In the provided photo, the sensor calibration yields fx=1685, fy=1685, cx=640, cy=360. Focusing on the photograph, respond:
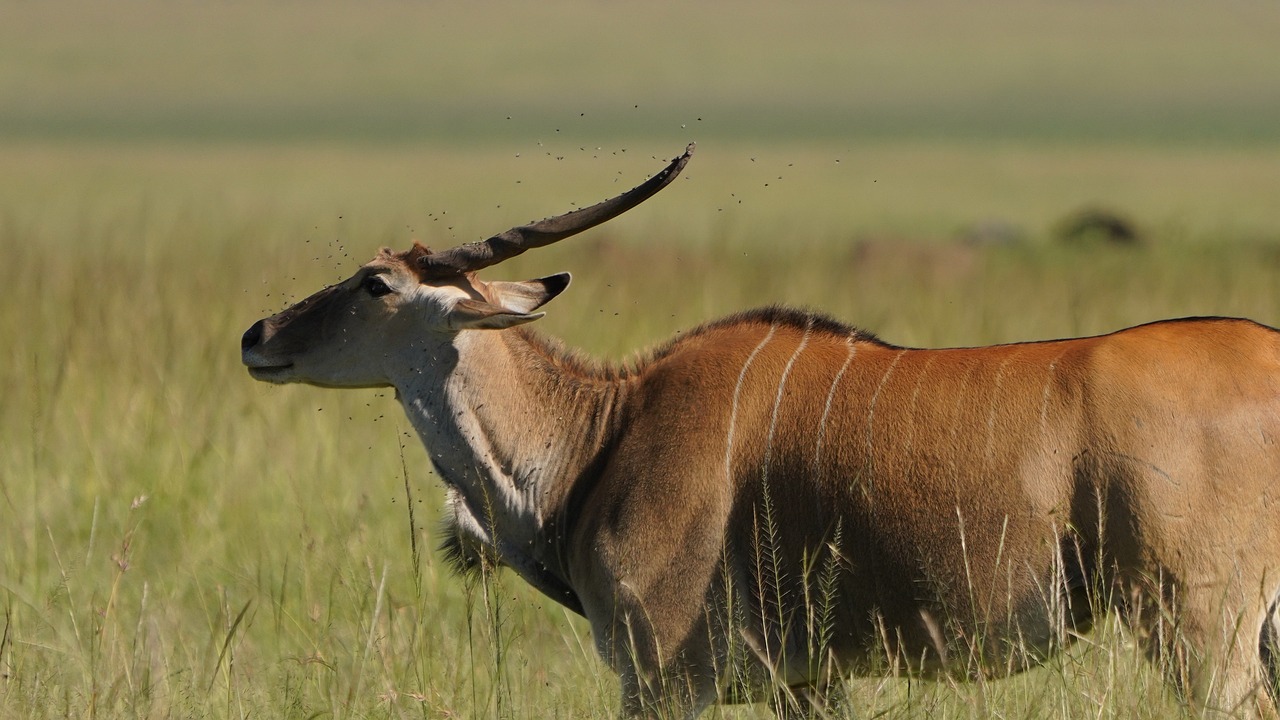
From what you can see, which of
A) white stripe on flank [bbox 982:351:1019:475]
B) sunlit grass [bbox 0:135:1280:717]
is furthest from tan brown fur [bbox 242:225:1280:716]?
sunlit grass [bbox 0:135:1280:717]

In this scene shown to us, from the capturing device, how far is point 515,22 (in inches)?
3920

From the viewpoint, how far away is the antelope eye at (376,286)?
5352 millimetres

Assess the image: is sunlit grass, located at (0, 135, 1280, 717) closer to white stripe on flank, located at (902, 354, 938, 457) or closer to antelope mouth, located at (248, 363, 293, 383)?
antelope mouth, located at (248, 363, 293, 383)

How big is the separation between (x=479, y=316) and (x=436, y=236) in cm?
1630

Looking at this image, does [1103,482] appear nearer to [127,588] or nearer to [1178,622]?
[1178,622]

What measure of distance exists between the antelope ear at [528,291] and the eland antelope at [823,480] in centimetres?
1

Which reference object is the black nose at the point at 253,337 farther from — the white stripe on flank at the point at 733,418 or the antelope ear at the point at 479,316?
the white stripe on flank at the point at 733,418

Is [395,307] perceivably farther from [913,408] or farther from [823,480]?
[913,408]

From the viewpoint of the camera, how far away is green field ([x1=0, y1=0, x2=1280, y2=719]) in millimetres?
5656

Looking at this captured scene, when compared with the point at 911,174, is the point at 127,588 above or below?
above

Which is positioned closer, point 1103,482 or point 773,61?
point 1103,482

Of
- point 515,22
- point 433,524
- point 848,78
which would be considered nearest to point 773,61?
point 848,78

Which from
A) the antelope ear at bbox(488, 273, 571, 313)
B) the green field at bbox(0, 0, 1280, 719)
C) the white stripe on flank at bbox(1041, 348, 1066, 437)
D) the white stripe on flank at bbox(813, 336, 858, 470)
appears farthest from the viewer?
the green field at bbox(0, 0, 1280, 719)

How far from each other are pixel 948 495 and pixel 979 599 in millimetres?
290
